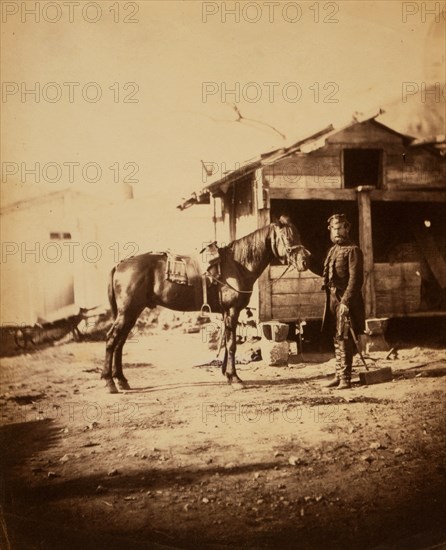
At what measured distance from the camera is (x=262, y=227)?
2.19 metres

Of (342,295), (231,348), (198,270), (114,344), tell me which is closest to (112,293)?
(114,344)

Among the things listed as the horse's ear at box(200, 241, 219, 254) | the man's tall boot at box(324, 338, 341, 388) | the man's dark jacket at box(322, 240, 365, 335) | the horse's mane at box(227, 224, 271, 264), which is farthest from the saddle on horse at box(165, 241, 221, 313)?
the man's tall boot at box(324, 338, 341, 388)

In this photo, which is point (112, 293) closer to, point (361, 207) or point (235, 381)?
point (235, 381)

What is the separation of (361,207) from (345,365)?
0.77 meters

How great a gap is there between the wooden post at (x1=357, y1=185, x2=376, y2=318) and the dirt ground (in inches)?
15.8

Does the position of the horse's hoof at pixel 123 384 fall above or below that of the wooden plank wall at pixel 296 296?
below

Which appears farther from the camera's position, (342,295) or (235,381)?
(342,295)

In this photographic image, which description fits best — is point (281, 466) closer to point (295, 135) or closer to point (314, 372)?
point (314, 372)

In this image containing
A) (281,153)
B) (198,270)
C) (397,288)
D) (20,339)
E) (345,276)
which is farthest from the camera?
(397,288)

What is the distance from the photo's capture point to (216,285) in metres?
2.14

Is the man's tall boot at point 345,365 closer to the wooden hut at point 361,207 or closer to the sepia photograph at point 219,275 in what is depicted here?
the sepia photograph at point 219,275

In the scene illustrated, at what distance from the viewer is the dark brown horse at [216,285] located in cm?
199

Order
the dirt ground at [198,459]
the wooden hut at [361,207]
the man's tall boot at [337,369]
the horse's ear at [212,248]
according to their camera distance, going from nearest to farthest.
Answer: the dirt ground at [198,459], the horse's ear at [212,248], the wooden hut at [361,207], the man's tall boot at [337,369]

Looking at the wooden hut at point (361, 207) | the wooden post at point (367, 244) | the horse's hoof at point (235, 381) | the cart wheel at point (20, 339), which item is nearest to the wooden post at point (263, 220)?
the wooden hut at point (361, 207)
